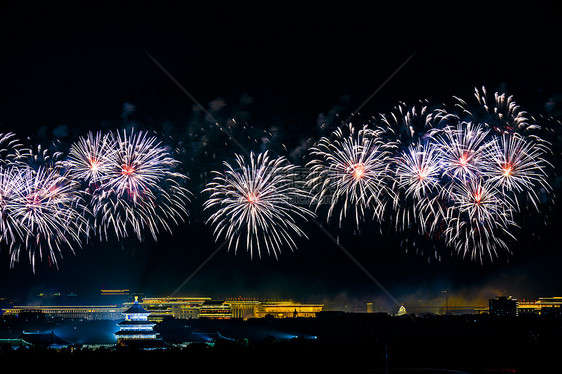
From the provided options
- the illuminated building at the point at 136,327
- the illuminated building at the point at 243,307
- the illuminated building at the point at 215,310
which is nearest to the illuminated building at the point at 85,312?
the illuminated building at the point at 215,310

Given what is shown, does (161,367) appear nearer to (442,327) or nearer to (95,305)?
(442,327)

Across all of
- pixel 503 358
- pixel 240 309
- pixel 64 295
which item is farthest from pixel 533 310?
pixel 64 295

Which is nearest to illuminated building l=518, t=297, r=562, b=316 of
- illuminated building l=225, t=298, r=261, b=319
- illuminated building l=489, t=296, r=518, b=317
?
illuminated building l=489, t=296, r=518, b=317

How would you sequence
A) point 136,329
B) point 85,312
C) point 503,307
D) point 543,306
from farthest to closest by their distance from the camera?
point 85,312, point 543,306, point 503,307, point 136,329

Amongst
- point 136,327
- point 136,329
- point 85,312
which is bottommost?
point 85,312

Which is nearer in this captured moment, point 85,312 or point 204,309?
point 204,309

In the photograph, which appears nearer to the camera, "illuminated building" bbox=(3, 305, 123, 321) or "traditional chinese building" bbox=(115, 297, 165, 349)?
"traditional chinese building" bbox=(115, 297, 165, 349)

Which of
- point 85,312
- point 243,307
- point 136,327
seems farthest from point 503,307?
point 85,312

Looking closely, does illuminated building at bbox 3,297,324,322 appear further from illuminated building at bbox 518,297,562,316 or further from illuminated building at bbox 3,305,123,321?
illuminated building at bbox 518,297,562,316

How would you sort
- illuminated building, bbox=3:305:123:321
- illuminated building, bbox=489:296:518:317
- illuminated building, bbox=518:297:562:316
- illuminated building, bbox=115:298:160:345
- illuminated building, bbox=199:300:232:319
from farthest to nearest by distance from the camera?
illuminated building, bbox=3:305:123:321
illuminated building, bbox=199:300:232:319
illuminated building, bbox=518:297:562:316
illuminated building, bbox=489:296:518:317
illuminated building, bbox=115:298:160:345

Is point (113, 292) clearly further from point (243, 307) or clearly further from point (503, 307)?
point (503, 307)
